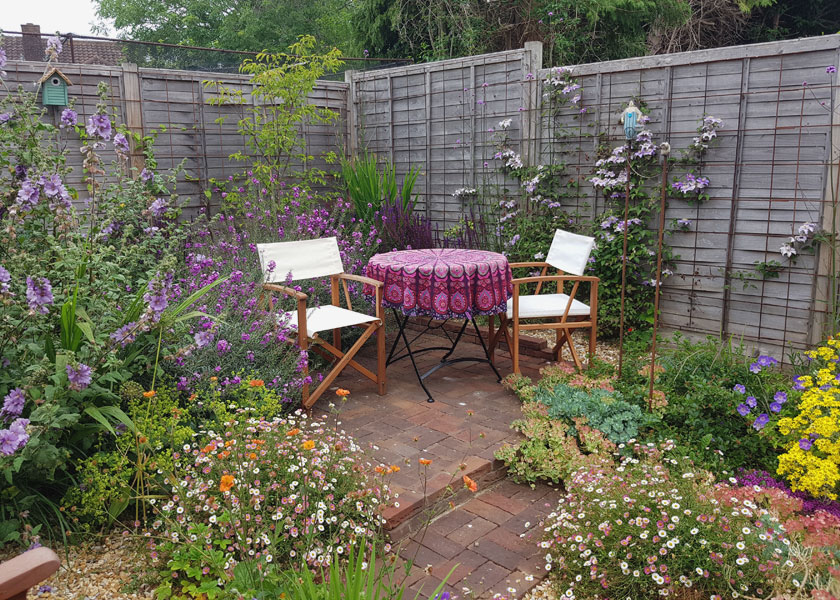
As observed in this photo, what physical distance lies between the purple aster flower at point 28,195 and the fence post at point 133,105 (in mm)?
3061

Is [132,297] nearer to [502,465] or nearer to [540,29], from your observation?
[502,465]

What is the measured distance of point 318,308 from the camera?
4109mm

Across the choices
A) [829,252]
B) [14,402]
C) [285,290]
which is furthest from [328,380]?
[829,252]

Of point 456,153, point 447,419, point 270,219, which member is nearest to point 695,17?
point 456,153

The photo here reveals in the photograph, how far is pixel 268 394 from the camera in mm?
2992

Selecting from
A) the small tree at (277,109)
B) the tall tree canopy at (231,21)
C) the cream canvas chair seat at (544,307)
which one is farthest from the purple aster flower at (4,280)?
the tall tree canopy at (231,21)

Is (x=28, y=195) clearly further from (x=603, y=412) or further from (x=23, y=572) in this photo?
(x=603, y=412)

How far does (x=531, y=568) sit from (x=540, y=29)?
9.52 m

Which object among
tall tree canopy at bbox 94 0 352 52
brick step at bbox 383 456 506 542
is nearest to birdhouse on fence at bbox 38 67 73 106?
brick step at bbox 383 456 506 542

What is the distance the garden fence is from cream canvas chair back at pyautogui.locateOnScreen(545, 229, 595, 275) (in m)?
0.92

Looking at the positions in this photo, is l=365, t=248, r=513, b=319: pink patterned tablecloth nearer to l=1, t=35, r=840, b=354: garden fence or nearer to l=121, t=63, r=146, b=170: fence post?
l=1, t=35, r=840, b=354: garden fence

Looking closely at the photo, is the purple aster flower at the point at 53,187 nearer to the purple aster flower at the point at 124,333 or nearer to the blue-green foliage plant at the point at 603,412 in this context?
the purple aster flower at the point at 124,333

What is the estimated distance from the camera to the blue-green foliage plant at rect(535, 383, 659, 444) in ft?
10.3

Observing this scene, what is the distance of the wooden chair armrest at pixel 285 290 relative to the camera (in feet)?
11.5
